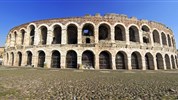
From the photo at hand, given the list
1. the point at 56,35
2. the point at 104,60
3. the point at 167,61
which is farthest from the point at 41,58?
the point at 167,61

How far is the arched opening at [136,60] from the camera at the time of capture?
21609 millimetres

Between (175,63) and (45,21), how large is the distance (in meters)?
28.8

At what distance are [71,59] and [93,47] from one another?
436 centimetres

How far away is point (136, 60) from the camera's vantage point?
22188 mm

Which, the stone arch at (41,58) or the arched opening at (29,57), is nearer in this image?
the stone arch at (41,58)

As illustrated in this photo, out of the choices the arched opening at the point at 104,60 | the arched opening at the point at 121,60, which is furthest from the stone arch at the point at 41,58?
the arched opening at the point at 121,60

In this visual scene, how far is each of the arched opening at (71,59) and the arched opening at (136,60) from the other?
10.5 m

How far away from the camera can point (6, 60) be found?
2623 cm

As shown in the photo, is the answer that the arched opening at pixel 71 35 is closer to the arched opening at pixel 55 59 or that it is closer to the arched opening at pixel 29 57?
the arched opening at pixel 55 59

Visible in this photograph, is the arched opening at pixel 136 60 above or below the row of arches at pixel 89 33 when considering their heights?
below

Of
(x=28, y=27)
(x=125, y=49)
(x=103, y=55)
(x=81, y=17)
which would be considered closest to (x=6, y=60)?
(x=28, y=27)

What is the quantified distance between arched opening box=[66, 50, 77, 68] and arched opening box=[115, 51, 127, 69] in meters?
7.33

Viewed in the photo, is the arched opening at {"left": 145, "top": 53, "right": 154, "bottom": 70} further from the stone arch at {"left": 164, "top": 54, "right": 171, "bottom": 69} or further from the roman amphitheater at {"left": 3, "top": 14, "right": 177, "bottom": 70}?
the stone arch at {"left": 164, "top": 54, "right": 171, "bottom": 69}

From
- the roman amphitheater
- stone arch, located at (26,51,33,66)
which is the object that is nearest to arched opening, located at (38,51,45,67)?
the roman amphitheater
